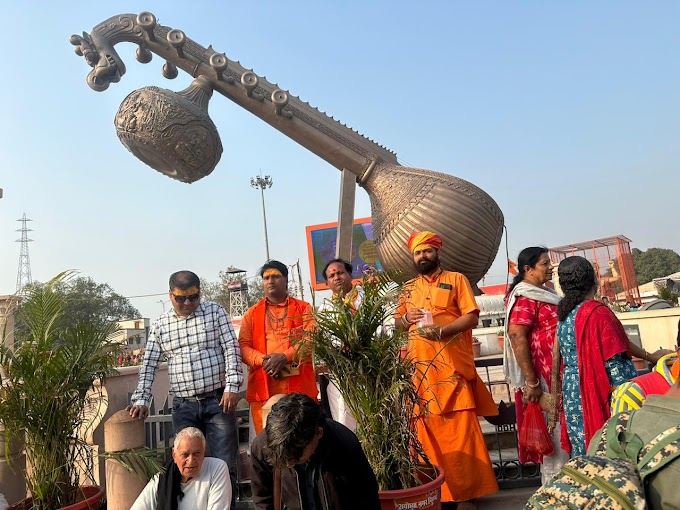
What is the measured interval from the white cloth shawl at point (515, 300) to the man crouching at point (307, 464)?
4.24 ft

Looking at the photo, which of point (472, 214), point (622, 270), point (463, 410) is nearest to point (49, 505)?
point (463, 410)

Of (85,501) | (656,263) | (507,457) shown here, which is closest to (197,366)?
(85,501)

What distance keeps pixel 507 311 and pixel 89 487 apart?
2.60 m

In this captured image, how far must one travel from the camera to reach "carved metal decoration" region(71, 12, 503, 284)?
6672mm

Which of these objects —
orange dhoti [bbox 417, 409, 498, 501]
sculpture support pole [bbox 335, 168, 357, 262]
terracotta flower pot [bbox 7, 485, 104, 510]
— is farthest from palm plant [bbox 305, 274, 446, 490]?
sculpture support pole [bbox 335, 168, 357, 262]

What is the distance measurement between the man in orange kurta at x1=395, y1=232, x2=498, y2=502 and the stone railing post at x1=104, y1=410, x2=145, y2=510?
1635 mm

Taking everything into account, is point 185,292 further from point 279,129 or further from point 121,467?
point 279,129

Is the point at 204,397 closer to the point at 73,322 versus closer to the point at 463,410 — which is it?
the point at 73,322

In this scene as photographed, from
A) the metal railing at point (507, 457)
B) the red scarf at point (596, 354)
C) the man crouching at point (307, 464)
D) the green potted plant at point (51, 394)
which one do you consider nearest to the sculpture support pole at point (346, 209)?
the metal railing at point (507, 457)

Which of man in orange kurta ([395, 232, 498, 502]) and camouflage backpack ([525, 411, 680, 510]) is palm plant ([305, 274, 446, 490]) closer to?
man in orange kurta ([395, 232, 498, 502])

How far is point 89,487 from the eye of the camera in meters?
3.04

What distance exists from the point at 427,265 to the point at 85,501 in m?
2.26

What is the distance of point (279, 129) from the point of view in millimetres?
7762

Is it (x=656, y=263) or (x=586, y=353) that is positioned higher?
(x=656, y=263)
